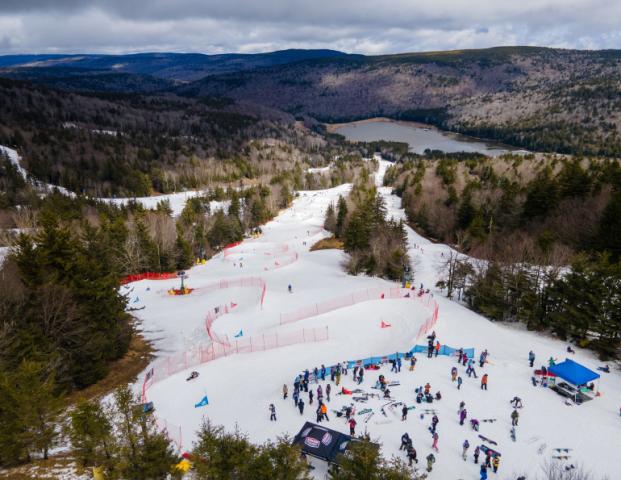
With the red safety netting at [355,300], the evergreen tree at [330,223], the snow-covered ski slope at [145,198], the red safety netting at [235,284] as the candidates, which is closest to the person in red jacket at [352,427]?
the red safety netting at [355,300]

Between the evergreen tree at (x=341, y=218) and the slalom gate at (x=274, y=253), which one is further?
the evergreen tree at (x=341, y=218)

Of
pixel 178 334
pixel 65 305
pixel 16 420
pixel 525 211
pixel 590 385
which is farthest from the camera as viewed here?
pixel 525 211

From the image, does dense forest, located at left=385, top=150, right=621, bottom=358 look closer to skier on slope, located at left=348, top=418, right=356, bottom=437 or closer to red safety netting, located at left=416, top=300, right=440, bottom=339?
red safety netting, located at left=416, top=300, right=440, bottom=339

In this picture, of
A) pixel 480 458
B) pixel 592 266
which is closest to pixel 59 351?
pixel 480 458

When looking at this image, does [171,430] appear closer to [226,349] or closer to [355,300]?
[226,349]

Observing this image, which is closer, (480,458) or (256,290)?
(480,458)

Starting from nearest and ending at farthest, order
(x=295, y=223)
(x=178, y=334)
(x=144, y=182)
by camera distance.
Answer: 1. (x=178, y=334)
2. (x=295, y=223)
3. (x=144, y=182)

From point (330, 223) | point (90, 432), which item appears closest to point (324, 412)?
point (90, 432)

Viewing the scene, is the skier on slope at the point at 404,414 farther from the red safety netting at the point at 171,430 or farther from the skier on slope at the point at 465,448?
the red safety netting at the point at 171,430

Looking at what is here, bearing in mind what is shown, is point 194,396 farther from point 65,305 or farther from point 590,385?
point 590,385
